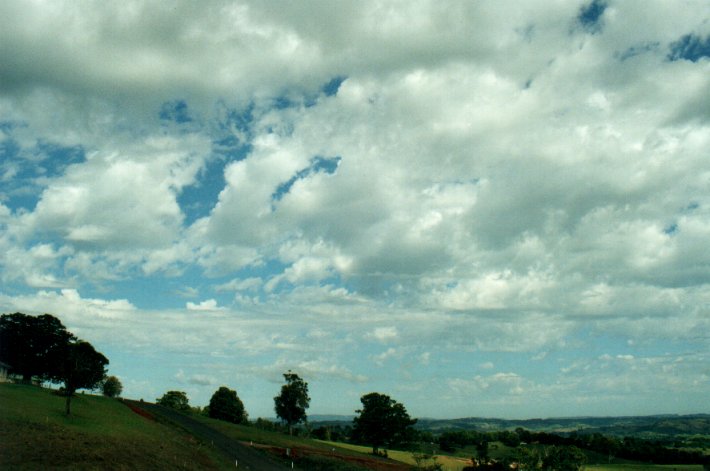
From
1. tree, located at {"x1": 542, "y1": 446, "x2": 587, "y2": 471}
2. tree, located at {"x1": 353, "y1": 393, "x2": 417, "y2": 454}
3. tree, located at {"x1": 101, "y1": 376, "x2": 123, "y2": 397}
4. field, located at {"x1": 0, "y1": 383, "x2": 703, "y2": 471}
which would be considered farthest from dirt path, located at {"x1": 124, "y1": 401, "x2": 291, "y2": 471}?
tree, located at {"x1": 101, "y1": 376, "x2": 123, "y2": 397}

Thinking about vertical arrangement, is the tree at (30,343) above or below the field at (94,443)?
above

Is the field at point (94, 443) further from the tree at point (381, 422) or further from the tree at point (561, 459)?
the tree at point (381, 422)

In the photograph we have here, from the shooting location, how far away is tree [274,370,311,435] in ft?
479

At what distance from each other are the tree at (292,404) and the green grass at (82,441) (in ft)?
223

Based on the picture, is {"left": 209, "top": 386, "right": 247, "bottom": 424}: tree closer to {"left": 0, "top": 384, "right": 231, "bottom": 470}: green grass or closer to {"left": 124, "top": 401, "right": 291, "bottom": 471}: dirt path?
{"left": 124, "top": 401, "right": 291, "bottom": 471}: dirt path

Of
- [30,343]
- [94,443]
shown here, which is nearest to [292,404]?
[30,343]

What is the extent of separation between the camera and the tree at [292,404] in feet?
479

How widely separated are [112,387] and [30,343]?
87002mm

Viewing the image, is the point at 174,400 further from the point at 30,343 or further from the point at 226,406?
the point at 30,343

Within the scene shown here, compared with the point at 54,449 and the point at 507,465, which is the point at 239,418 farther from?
the point at 54,449

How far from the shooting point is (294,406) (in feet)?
479

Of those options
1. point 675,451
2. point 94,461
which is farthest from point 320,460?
point 675,451

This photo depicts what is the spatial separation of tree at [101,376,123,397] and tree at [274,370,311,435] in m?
71.7

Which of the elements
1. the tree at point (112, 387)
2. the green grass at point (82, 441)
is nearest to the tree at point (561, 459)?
the green grass at point (82, 441)
